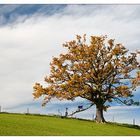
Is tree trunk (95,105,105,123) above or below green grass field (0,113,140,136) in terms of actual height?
above

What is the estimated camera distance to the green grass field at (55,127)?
5075cm

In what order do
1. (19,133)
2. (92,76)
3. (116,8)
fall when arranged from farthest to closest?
(92,76) < (116,8) < (19,133)

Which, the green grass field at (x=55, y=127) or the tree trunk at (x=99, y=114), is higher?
the tree trunk at (x=99, y=114)

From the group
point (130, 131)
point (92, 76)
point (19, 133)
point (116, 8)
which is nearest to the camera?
point (19, 133)

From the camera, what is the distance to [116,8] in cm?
5397

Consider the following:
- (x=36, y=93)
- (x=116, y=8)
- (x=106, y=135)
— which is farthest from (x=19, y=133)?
(x=36, y=93)

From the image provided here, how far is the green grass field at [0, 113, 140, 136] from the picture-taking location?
5075cm

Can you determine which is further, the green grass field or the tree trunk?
the tree trunk

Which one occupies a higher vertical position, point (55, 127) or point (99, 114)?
point (99, 114)

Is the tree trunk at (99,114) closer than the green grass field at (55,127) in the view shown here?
No

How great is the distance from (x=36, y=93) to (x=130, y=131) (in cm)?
1053

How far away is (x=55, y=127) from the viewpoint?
56719 millimetres
